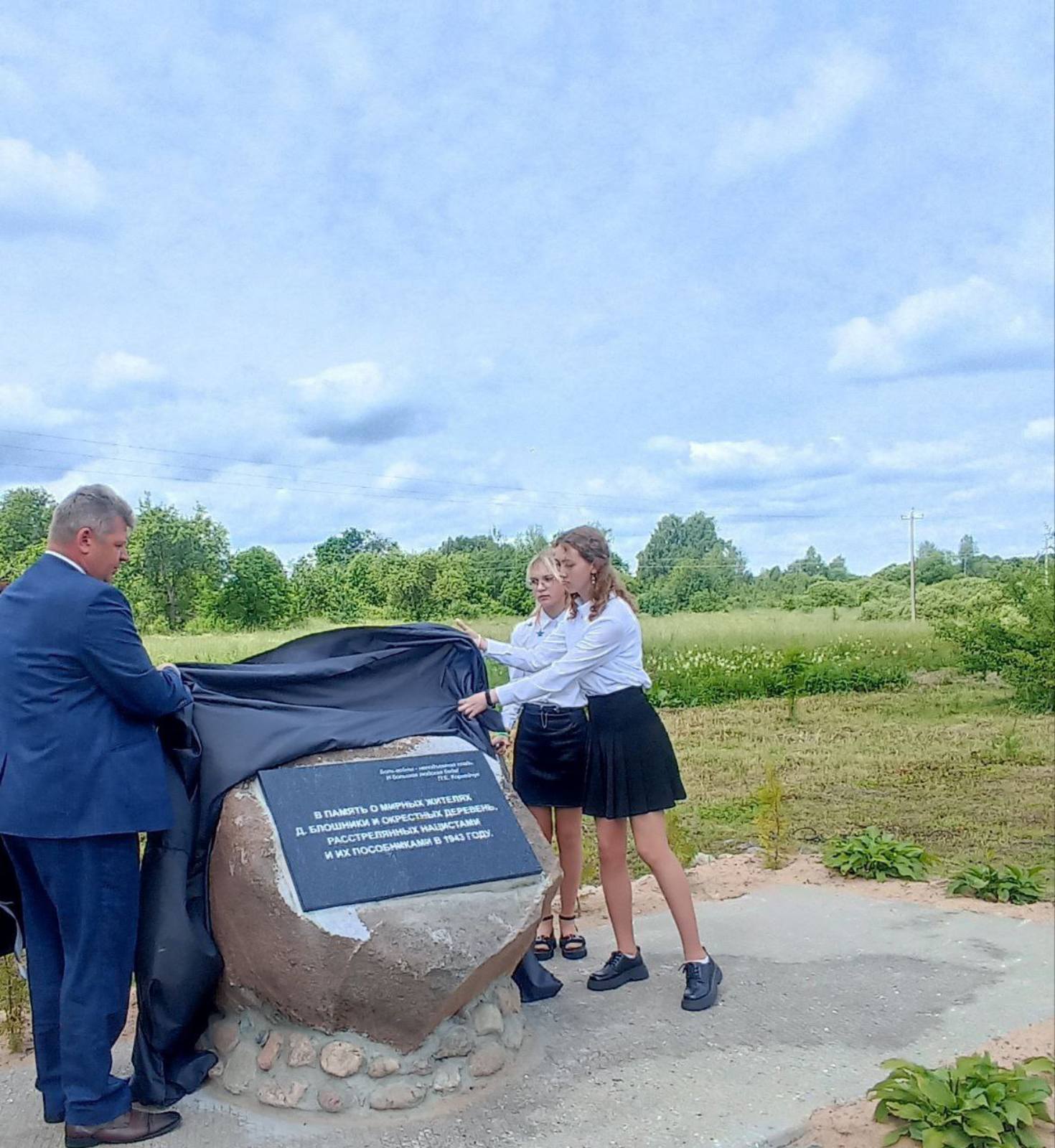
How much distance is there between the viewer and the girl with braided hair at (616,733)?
4461mm

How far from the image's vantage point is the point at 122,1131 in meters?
3.48

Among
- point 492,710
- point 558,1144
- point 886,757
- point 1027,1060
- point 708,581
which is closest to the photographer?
point 558,1144

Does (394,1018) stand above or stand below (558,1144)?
above

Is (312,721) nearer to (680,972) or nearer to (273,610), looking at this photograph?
(680,972)

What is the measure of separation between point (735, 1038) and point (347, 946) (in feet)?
5.31

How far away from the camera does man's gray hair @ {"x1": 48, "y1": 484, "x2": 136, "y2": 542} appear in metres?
3.44

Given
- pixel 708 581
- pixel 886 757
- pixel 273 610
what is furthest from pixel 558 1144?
pixel 708 581

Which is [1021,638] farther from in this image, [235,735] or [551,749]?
[235,735]

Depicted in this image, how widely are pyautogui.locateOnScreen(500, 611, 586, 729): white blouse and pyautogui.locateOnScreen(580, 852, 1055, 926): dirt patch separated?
142 centimetres

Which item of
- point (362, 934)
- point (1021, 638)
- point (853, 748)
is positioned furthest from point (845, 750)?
point (362, 934)

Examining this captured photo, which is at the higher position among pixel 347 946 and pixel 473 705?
pixel 473 705

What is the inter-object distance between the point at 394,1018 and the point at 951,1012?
238cm

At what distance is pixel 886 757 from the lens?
11.9 meters

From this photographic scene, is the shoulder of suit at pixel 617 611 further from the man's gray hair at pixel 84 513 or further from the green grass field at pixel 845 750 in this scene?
the green grass field at pixel 845 750
